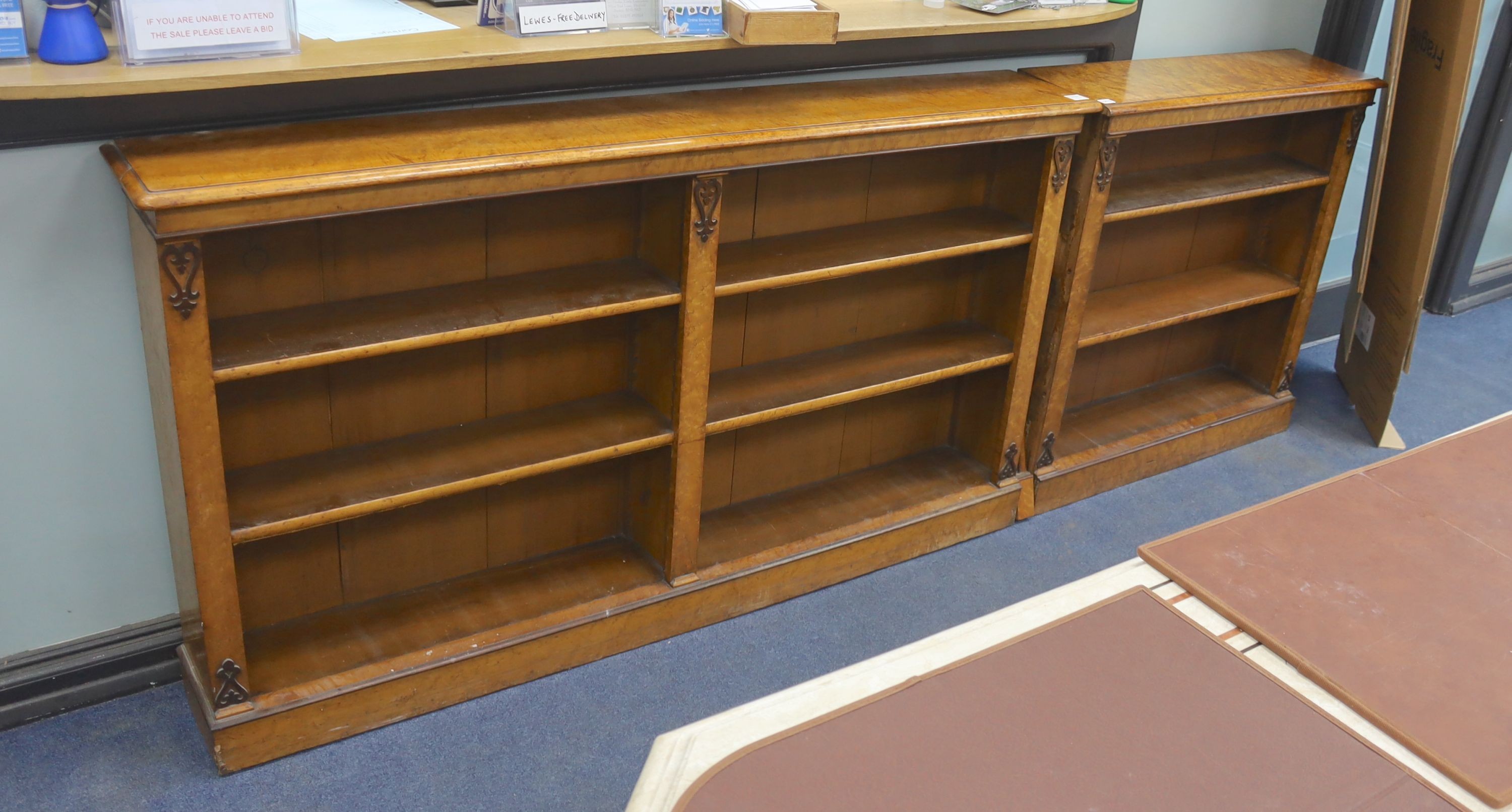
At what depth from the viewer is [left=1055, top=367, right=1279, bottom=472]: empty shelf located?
134 inches

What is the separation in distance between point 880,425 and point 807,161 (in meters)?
0.95

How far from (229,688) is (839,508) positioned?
147cm

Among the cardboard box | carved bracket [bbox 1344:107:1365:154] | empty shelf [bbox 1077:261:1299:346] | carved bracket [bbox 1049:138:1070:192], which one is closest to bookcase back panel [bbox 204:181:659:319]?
carved bracket [bbox 1049:138:1070:192]

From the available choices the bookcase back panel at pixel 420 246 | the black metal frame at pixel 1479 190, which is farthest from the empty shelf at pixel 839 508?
the black metal frame at pixel 1479 190

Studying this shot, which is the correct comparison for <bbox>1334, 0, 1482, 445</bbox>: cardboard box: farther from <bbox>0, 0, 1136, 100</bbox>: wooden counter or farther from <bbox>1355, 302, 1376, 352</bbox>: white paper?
<bbox>0, 0, 1136, 100</bbox>: wooden counter

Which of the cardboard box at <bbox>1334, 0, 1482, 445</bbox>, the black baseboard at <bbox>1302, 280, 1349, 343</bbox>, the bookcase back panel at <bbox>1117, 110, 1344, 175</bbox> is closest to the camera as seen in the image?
the cardboard box at <bbox>1334, 0, 1482, 445</bbox>

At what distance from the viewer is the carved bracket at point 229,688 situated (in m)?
2.21

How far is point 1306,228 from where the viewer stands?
141 inches

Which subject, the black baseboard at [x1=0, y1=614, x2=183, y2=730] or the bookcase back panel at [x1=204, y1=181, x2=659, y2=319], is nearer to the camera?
the bookcase back panel at [x1=204, y1=181, x2=659, y2=319]

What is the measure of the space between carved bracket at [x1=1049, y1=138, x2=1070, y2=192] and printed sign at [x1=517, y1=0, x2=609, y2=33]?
3.60 ft

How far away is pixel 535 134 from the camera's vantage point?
2.20 meters

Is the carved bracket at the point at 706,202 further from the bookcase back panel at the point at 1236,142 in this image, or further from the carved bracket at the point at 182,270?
the bookcase back panel at the point at 1236,142

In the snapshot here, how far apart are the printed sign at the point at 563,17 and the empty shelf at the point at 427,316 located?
0.48 metres

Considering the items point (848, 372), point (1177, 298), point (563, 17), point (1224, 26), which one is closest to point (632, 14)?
point (563, 17)
